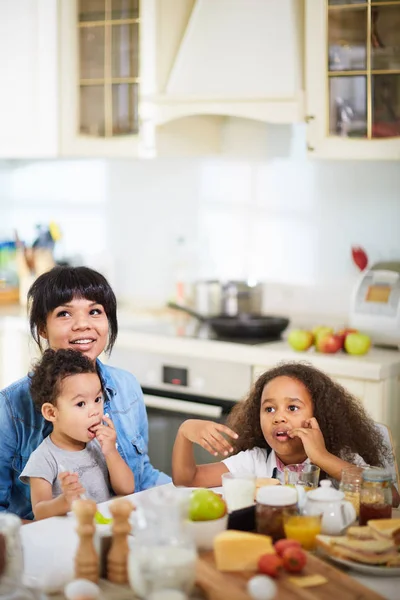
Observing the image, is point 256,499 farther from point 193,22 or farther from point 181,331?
point 193,22

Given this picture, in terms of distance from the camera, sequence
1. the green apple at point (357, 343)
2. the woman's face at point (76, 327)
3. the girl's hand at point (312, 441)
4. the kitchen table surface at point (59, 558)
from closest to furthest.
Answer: the kitchen table surface at point (59, 558), the girl's hand at point (312, 441), the woman's face at point (76, 327), the green apple at point (357, 343)

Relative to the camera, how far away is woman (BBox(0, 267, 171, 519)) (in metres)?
2.28

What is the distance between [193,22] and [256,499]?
246 cm

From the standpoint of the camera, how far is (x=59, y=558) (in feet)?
5.47

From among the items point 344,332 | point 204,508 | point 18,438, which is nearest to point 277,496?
point 204,508

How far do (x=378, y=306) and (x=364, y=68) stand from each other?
845mm

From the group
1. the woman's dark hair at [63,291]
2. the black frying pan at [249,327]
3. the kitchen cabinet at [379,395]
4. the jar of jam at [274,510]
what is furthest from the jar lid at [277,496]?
the black frying pan at [249,327]

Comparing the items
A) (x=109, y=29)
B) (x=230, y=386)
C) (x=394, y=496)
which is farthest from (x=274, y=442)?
(x=109, y=29)

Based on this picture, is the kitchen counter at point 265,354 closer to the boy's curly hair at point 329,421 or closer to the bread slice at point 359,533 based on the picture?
the boy's curly hair at point 329,421

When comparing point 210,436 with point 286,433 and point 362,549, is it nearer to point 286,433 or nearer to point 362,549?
point 286,433

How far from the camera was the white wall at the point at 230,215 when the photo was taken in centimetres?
384

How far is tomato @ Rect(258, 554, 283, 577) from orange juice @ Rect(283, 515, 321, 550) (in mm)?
134

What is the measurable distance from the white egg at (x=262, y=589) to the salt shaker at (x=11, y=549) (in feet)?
1.15

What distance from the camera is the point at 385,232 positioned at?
3764mm
